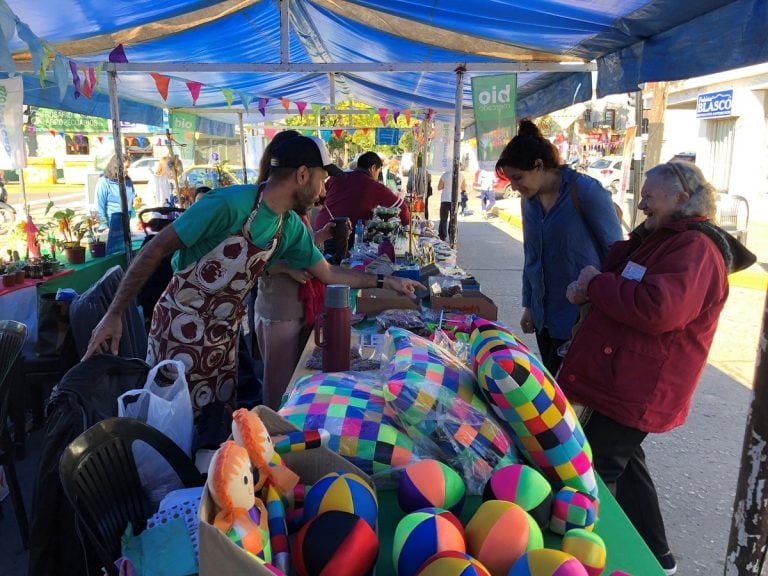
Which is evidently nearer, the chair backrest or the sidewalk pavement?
the chair backrest

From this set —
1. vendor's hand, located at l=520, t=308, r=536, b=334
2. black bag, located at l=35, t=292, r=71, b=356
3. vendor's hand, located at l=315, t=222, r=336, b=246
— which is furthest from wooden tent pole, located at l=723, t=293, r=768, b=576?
black bag, located at l=35, t=292, r=71, b=356

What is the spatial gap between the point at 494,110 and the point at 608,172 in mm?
18508

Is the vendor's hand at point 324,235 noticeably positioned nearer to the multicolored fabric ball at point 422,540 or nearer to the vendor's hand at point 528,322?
the vendor's hand at point 528,322

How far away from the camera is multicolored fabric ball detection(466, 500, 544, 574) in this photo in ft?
3.39

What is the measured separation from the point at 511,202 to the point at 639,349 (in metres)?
21.8

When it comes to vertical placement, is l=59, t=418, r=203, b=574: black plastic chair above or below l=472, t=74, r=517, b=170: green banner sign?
below

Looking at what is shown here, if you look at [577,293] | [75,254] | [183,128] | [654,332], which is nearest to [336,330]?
[577,293]

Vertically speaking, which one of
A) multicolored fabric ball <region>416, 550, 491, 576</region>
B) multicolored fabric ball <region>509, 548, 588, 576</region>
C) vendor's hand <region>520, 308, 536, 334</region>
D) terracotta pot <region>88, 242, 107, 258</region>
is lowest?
vendor's hand <region>520, 308, 536, 334</region>

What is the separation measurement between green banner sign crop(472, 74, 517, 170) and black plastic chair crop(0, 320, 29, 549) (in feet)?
12.6

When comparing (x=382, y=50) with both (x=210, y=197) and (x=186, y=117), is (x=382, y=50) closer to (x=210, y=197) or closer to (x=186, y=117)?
(x=210, y=197)

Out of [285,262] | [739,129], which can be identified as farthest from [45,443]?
[739,129]

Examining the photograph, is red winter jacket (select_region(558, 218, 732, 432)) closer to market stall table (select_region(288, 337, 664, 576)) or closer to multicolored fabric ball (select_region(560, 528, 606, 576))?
market stall table (select_region(288, 337, 664, 576))

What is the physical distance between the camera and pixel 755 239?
38.4ft

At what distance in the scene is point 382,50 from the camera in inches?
265
